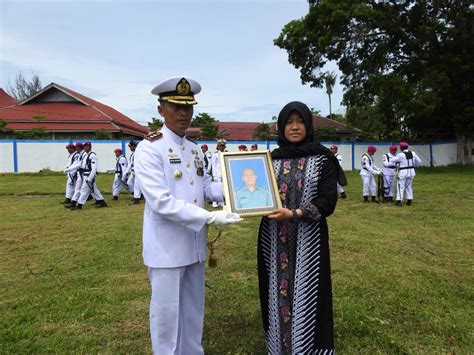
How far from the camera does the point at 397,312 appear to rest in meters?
3.67

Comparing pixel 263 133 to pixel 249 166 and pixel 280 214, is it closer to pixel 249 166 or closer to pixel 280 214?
pixel 249 166

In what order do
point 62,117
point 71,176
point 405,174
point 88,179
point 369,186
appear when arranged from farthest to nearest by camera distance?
point 62,117
point 369,186
point 71,176
point 405,174
point 88,179

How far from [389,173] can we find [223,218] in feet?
32.4

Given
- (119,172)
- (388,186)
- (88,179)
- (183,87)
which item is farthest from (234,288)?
(119,172)

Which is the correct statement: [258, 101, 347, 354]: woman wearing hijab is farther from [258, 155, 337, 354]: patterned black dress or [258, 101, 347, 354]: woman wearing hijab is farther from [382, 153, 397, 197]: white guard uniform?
[382, 153, 397, 197]: white guard uniform

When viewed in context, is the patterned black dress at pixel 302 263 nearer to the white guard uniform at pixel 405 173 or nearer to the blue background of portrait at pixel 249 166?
the blue background of portrait at pixel 249 166

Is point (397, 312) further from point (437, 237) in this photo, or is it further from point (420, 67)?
point (420, 67)

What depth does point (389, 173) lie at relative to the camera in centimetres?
1094

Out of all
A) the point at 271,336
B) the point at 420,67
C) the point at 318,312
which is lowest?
the point at 271,336

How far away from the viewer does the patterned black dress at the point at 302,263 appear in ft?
8.01

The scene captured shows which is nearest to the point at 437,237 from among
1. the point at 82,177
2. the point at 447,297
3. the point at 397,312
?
the point at 447,297

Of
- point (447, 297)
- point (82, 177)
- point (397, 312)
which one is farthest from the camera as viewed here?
point (82, 177)

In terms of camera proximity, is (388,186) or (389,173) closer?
(389,173)

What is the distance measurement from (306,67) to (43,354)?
2236cm
